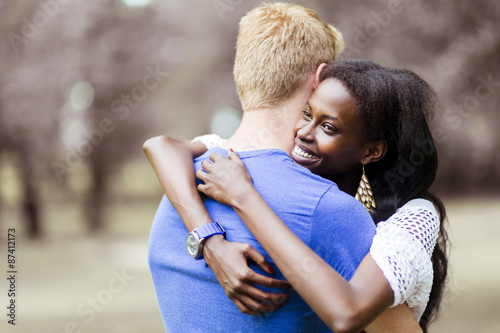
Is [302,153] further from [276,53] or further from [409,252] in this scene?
[409,252]

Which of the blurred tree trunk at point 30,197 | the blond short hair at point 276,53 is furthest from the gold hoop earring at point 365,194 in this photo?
the blurred tree trunk at point 30,197

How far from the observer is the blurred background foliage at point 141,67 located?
10.4m

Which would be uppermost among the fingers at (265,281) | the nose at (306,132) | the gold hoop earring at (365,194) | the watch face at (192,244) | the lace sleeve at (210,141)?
the nose at (306,132)

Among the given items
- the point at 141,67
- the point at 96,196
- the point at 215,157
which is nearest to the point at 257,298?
the point at 215,157

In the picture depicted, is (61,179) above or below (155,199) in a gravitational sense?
above

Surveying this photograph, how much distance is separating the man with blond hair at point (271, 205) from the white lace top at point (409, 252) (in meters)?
0.06

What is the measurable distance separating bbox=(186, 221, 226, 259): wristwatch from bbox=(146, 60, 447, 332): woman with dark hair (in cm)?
9

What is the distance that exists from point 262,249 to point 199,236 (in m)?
0.18

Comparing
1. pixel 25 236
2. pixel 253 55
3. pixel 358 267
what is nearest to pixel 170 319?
pixel 358 267

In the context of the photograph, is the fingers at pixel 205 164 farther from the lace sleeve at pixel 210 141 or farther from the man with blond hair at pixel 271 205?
the lace sleeve at pixel 210 141

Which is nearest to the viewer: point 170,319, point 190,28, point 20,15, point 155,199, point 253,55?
point 170,319

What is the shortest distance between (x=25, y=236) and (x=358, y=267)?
11.6 metres

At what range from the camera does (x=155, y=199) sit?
54.7 feet

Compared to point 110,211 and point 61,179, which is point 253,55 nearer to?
point 61,179
